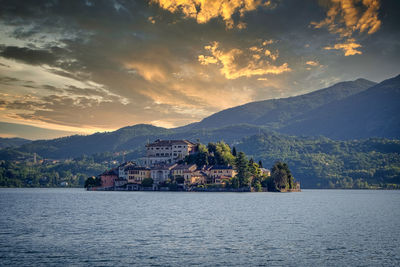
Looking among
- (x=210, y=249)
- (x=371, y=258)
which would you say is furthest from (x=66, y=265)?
(x=371, y=258)

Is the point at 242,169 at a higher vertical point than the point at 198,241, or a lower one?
higher

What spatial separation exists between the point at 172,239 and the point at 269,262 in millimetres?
15803

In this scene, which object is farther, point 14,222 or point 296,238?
point 14,222

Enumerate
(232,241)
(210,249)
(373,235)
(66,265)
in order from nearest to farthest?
(66,265)
(210,249)
(232,241)
(373,235)

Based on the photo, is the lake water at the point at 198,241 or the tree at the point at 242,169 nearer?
the lake water at the point at 198,241

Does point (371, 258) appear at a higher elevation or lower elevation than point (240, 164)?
lower

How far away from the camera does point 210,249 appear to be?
45406mm

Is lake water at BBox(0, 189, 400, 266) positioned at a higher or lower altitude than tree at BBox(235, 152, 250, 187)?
lower

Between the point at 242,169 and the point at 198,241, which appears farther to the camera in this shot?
the point at 242,169

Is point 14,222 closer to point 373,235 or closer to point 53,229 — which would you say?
point 53,229

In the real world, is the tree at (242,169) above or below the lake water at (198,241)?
above

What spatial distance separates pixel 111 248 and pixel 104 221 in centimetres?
2645

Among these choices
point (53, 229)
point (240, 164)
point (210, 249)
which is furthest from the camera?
point (240, 164)

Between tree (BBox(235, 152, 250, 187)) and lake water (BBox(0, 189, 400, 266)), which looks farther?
tree (BBox(235, 152, 250, 187))
